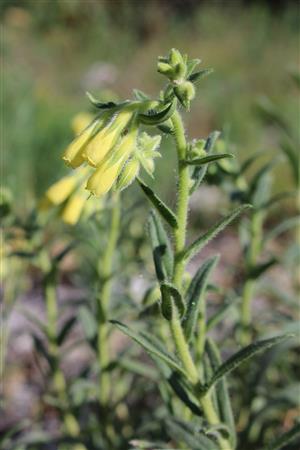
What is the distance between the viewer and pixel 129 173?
1.03 meters

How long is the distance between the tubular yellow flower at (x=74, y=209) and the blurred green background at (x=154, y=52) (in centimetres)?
408

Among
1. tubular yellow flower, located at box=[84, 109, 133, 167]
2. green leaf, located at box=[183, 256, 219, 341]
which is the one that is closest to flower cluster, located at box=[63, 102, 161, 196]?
tubular yellow flower, located at box=[84, 109, 133, 167]

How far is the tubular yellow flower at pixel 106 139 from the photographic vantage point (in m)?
1.00

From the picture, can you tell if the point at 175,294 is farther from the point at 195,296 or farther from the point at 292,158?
the point at 292,158

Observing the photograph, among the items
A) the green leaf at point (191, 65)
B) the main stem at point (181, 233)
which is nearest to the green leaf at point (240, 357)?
the main stem at point (181, 233)

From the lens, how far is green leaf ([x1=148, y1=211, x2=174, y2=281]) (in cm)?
Result: 110

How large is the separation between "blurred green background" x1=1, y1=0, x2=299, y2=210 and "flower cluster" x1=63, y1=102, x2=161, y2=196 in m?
4.65

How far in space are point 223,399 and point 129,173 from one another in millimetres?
496

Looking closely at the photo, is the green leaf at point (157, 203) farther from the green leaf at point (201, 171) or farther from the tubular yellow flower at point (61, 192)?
the tubular yellow flower at point (61, 192)

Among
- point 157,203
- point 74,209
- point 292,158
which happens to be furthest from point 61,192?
point 157,203

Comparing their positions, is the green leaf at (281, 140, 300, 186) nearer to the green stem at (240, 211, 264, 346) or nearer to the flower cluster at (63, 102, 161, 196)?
the green stem at (240, 211, 264, 346)

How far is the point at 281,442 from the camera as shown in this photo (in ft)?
3.78

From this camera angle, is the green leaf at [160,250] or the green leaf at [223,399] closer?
the green leaf at [160,250]

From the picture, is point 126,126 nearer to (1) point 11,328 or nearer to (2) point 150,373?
(2) point 150,373
